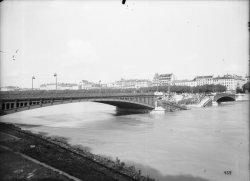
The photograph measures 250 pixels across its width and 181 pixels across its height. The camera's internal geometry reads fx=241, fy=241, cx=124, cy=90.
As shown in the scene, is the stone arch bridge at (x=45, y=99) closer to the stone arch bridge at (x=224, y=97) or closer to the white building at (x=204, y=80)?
the stone arch bridge at (x=224, y=97)

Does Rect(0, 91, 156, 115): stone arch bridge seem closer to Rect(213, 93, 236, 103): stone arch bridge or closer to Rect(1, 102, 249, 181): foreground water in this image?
Rect(1, 102, 249, 181): foreground water

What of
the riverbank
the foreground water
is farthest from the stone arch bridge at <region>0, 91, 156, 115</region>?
the riverbank

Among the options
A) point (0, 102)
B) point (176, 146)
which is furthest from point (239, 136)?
point (0, 102)

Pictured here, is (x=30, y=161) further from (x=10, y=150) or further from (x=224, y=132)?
(x=224, y=132)

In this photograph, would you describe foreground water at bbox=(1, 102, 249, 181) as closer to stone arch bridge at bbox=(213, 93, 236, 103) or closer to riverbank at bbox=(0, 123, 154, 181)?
riverbank at bbox=(0, 123, 154, 181)

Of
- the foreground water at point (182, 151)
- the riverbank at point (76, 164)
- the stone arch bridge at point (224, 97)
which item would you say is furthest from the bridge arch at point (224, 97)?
the riverbank at point (76, 164)

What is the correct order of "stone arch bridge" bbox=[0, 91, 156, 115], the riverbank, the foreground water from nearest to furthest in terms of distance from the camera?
the riverbank < the foreground water < "stone arch bridge" bbox=[0, 91, 156, 115]

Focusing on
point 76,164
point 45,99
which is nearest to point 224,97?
point 45,99

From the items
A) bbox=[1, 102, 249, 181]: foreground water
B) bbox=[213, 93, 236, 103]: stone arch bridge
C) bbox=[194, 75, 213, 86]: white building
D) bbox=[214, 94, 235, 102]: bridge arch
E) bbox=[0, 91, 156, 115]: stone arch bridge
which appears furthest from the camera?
bbox=[194, 75, 213, 86]: white building

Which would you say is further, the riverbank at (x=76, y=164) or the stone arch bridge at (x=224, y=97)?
the stone arch bridge at (x=224, y=97)

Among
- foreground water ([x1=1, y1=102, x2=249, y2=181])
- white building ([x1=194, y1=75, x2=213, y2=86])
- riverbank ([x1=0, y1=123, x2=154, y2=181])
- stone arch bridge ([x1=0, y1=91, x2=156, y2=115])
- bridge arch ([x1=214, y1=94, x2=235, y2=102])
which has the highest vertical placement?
white building ([x1=194, y1=75, x2=213, y2=86])

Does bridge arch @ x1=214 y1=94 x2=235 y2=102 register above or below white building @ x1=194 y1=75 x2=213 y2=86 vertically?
below

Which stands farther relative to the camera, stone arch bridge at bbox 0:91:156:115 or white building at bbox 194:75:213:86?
white building at bbox 194:75:213:86

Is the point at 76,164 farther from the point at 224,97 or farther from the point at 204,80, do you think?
the point at 204,80
